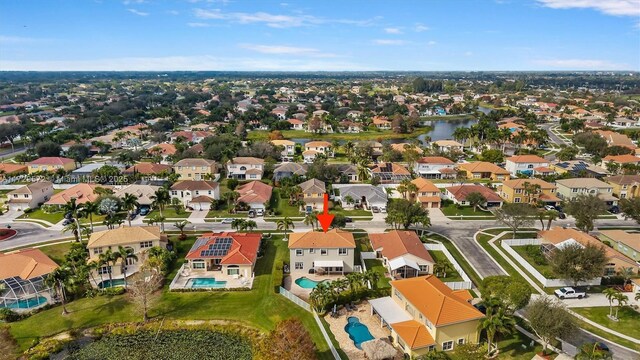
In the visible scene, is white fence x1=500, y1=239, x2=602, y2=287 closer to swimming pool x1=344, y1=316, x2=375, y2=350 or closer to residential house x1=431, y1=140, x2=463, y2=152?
swimming pool x1=344, y1=316, x2=375, y2=350

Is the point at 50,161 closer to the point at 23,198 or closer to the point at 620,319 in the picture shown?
the point at 23,198

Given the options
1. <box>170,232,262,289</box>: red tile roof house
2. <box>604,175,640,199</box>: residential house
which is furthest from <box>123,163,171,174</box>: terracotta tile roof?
<box>604,175,640,199</box>: residential house

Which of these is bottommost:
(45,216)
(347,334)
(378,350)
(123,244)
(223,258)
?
(347,334)

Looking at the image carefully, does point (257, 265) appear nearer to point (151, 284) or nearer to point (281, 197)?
point (151, 284)

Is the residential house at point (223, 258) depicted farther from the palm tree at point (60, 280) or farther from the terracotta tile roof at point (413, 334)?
the terracotta tile roof at point (413, 334)

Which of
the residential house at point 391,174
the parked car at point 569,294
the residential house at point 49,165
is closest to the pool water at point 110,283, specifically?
the parked car at point 569,294

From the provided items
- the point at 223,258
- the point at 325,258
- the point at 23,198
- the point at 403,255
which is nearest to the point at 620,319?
the point at 403,255

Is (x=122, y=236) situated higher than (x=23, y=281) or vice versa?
(x=122, y=236)
